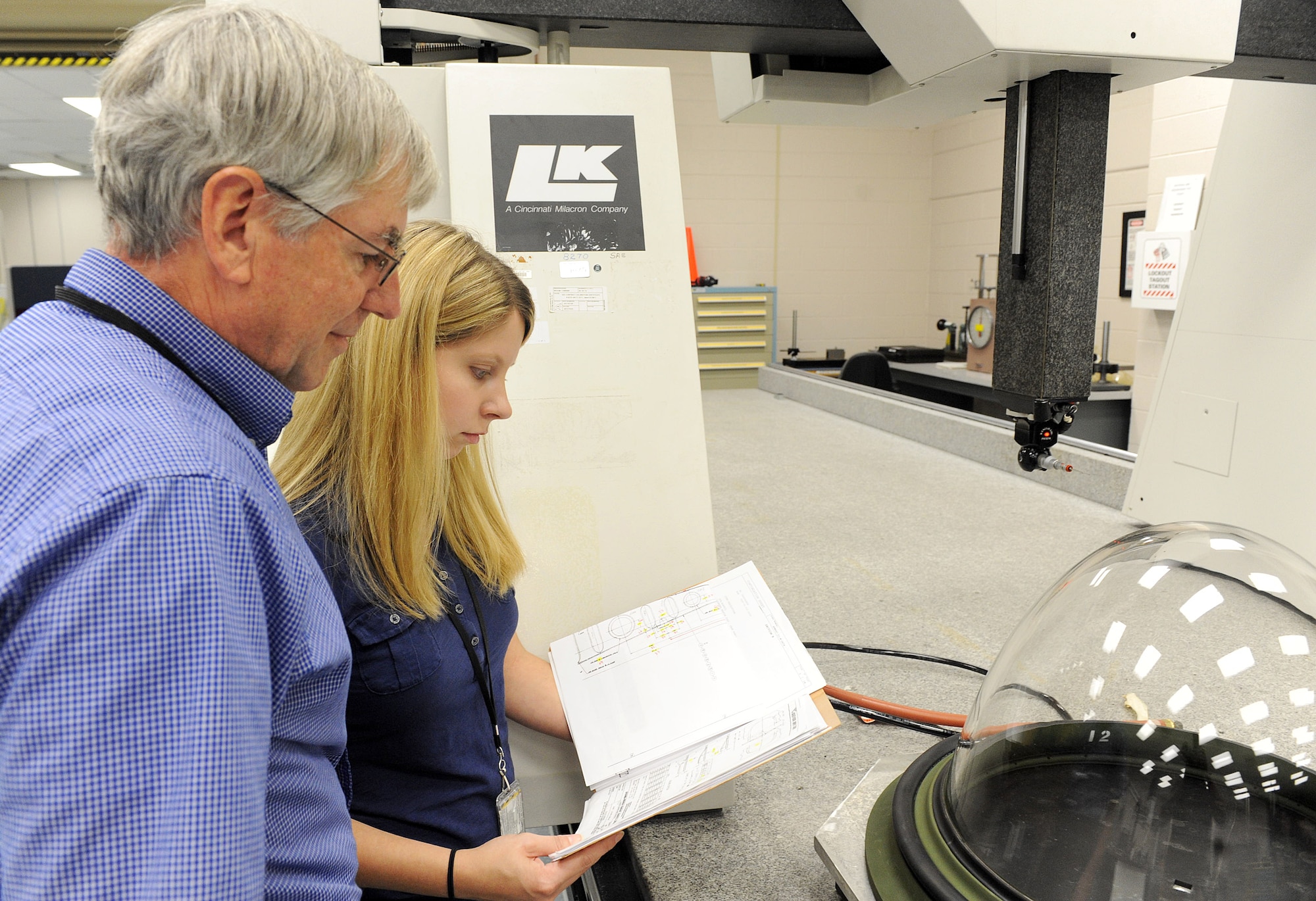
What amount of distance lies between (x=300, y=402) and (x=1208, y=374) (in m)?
1.81

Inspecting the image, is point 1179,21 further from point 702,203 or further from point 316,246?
point 702,203

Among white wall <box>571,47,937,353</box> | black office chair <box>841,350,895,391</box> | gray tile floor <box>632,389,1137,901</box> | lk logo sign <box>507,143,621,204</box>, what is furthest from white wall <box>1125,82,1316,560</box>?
white wall <box>571,47,937,353</box>

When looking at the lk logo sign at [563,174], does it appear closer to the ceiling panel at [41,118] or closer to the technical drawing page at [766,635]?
the technical drawing page at [766,635]

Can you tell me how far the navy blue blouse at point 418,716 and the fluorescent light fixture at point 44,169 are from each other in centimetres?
806

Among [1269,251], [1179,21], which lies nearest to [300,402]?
[1179,21]

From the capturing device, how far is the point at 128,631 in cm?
38

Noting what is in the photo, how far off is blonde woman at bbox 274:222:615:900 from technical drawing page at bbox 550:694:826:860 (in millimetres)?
47

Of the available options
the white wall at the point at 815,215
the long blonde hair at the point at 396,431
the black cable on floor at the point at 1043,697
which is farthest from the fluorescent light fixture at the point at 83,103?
the black cable on floor at the point at 1043,697

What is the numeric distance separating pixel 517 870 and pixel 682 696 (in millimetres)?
259

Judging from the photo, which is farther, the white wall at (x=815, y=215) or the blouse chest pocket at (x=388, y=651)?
the white wall at (x=815, y=215)

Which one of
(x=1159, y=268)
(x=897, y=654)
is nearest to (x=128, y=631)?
(x=897, y=654)

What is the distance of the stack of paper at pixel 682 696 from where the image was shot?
881 millimetres

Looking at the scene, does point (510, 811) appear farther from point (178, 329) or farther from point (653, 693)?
point (178, 329)

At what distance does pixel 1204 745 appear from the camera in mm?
782
